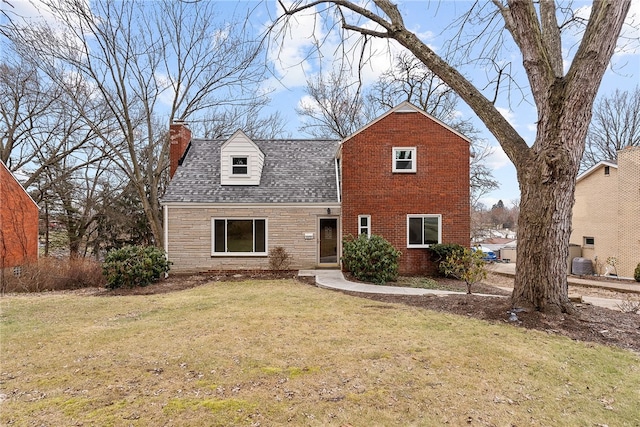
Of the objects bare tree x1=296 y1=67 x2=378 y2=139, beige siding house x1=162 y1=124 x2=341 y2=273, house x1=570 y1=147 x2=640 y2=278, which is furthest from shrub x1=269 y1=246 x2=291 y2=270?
house x1=570 y1=147 x2=640 y2=278

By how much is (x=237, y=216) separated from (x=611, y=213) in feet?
69.7

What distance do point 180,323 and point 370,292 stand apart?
5179 mm

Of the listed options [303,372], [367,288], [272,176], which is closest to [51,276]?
[272,176]

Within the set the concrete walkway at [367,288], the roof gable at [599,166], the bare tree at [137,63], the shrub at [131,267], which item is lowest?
the concrete walkway at [367,288]

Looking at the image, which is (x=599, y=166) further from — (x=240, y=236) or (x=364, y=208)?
(x=240, y=236)

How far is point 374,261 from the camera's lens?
38.8 feet

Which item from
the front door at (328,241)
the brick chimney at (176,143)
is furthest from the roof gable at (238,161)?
the front door at (328,241)

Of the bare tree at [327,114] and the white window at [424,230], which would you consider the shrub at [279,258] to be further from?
the bare tree at [327,114]

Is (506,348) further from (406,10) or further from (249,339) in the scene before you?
(406,10)

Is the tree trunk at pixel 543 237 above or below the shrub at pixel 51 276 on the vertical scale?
above

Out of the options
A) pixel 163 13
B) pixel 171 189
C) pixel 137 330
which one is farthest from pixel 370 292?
pixel 163 13

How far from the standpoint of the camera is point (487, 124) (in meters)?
7.23

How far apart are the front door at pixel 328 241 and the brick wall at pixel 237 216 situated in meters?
0.42

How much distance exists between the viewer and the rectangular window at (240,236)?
1401 cm
